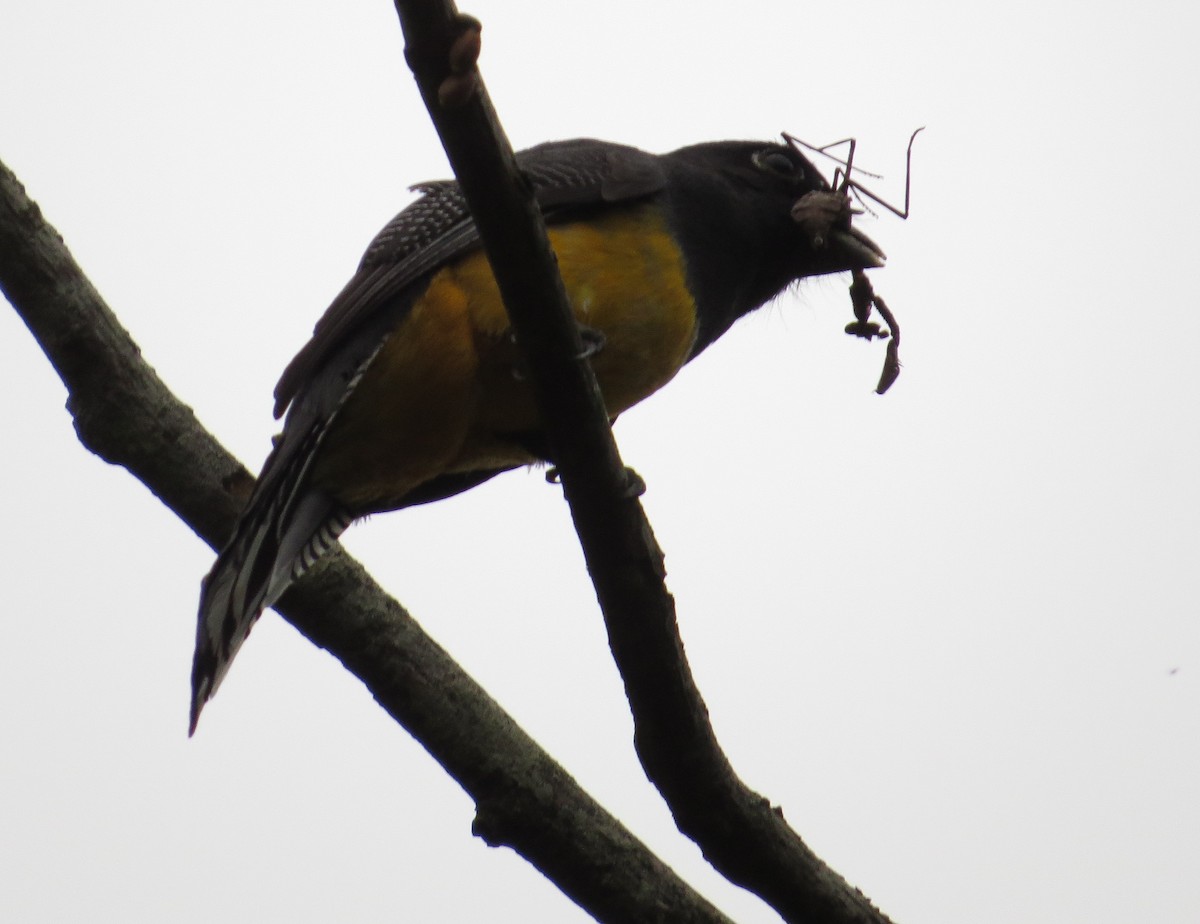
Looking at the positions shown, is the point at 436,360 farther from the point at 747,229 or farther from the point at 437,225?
the point at 747,229

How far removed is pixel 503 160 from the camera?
3.04 metres

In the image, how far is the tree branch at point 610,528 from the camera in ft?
9.50

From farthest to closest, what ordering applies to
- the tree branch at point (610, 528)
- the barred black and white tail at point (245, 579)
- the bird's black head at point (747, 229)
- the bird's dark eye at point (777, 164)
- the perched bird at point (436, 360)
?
the bird's dark eye at point (777, 164) → the bird's black head at point (747, 229) → the perched bird at point (436, 360) → the barred black and white tail at point (245, 579) → the tree branch at point (610, 528)

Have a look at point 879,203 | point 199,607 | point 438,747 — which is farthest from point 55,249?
point 879,203

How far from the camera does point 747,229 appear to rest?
5.91 m

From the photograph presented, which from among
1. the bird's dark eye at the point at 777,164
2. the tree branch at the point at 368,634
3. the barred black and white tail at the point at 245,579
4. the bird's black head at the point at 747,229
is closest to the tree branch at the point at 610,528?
the tree branch at the point at 368,634

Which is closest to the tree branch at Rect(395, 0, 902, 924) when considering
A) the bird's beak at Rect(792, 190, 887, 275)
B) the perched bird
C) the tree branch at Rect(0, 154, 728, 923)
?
the tree branch at Rect(0, 154, 728, 923)

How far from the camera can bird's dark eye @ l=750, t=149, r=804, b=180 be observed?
6160 millimetres

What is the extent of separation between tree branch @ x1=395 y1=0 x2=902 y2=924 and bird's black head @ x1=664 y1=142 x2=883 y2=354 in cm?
190

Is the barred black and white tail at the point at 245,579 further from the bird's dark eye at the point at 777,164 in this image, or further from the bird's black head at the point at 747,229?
the bird's dark eye at the point at 777,164

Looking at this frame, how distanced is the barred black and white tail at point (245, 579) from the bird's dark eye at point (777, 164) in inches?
112

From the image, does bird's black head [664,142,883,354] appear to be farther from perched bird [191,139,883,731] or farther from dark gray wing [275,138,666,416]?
dark gray wing [275,138,666,416]

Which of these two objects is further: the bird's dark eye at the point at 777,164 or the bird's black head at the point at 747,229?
the bird's dark eye at the point at 777,164

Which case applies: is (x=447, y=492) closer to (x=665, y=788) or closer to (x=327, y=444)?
(x=327, y=444)
